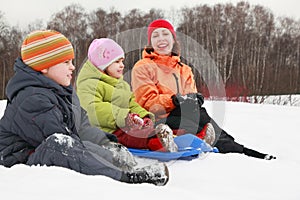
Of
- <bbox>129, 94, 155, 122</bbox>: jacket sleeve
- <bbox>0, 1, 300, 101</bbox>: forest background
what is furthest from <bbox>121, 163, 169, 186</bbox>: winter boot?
<bbox>0, 1, 300, 101</bbox>: forest background

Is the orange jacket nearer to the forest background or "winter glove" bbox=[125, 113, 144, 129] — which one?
"winter glove" bbox=[125, 113, 144, 129]

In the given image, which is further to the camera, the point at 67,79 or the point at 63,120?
the point at 67,79

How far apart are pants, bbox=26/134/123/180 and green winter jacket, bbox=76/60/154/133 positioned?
828 millimetres

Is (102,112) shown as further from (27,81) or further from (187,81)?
(187,81)

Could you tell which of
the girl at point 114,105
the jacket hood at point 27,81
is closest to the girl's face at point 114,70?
the girl at point 114,105

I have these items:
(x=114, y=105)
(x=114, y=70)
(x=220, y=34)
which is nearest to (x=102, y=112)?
(x=114, y=105)

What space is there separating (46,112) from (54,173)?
0.51 m

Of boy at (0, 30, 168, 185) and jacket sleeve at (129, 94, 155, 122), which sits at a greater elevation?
boy at (0, 30, 168, 185)

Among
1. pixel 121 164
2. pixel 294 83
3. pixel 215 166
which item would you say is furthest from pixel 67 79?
pixel 294 83

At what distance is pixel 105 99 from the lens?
2900mm

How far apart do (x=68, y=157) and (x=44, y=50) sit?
2.41 ft

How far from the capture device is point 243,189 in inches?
80.9

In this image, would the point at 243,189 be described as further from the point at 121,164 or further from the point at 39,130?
the point at 39,130

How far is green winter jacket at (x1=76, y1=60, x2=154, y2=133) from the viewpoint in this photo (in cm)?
275
